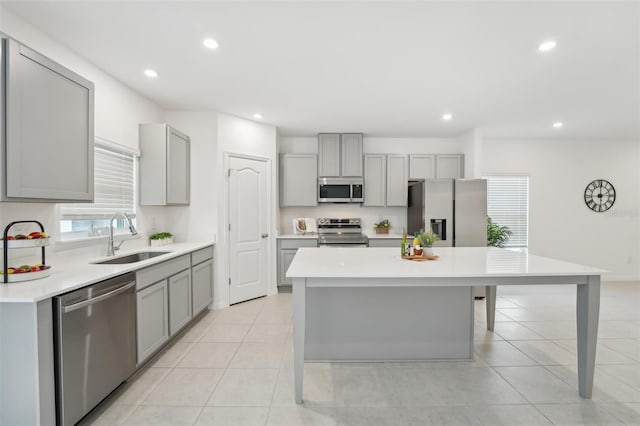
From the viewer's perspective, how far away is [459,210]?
14.8 ft

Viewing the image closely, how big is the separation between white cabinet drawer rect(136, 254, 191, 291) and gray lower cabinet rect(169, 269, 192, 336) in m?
0.07

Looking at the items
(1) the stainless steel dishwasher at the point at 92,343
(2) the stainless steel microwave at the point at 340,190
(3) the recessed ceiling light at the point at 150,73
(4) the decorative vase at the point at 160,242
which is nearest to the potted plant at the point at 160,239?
(4) the decorative vase at the point at 160,242

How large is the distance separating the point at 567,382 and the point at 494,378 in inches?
20.8

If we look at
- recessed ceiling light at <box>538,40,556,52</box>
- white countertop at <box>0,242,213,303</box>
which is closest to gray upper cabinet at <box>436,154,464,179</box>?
recessed ceiling light at <box>538,40,556,52</box>

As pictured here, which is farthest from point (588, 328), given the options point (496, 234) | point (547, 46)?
point (496, 234)

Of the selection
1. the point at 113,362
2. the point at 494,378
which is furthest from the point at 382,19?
the point at 113,362

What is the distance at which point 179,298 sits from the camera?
2.98 metres

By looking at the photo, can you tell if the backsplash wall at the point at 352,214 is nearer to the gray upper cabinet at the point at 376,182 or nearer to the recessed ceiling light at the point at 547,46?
the gray upper cabinet at the point at 376,182

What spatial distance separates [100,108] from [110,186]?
72 cm

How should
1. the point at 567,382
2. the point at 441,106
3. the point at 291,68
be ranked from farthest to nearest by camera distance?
the point at 441,106 → the point at 291,68 → the point at 567,382

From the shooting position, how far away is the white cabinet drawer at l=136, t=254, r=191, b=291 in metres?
2.36

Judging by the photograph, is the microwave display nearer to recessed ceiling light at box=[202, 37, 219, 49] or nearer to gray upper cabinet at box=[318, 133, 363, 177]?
gray upper cabinet at box=[318, 133, 363, 177]

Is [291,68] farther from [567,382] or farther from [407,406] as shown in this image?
[567,382]

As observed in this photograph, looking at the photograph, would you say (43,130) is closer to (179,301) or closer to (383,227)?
(179,301)
